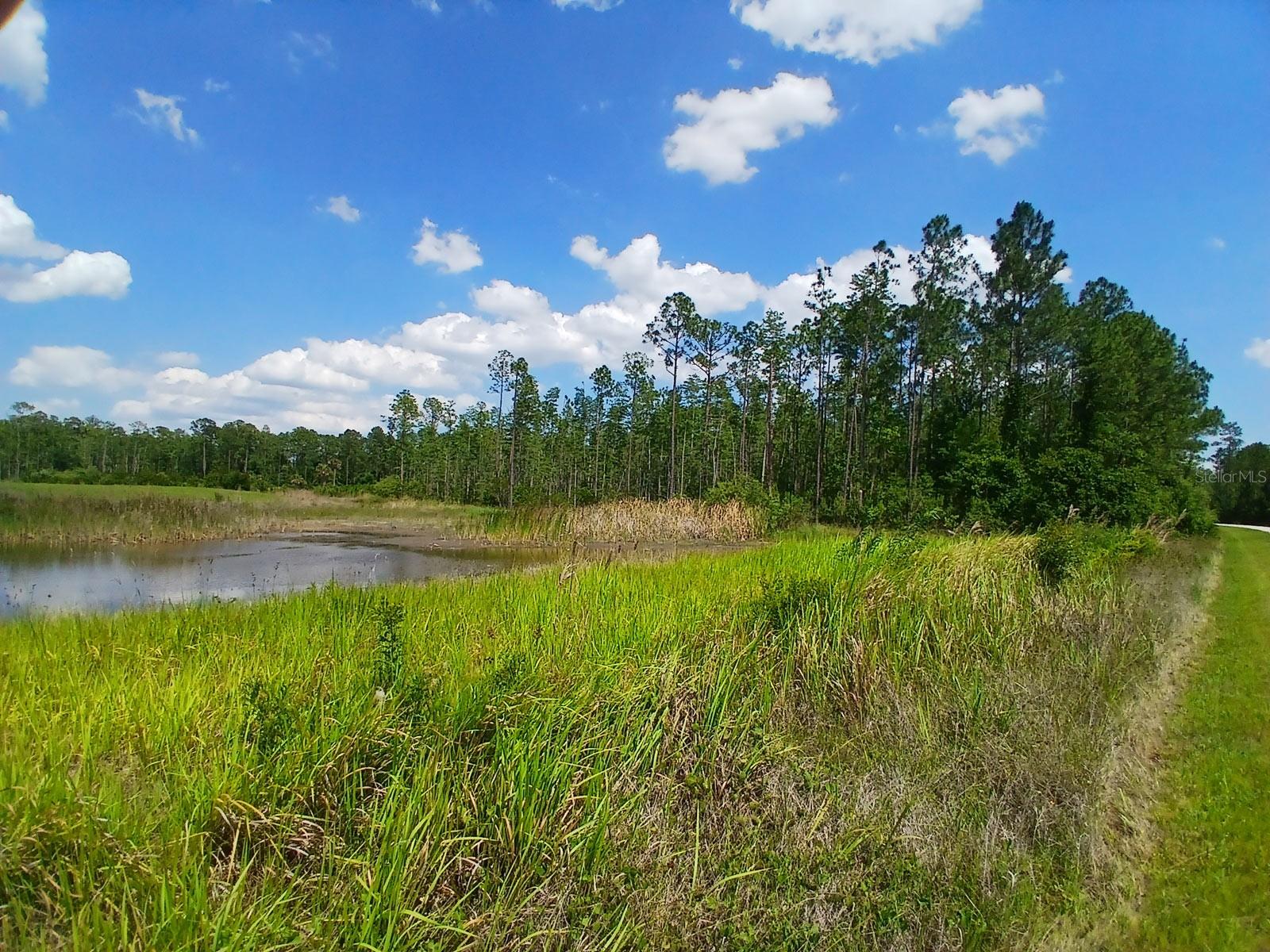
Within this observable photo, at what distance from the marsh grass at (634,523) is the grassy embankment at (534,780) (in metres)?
14.8

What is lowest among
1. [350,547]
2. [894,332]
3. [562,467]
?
[350,547]

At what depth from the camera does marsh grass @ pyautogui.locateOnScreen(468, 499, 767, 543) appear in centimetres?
2075

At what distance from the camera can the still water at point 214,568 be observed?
10336 millimetres

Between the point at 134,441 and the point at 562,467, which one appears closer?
the point at 562,467

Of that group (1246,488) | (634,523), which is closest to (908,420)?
(634,523)

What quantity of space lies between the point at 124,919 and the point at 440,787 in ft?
3.65

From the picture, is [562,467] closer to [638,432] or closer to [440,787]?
[638,432]

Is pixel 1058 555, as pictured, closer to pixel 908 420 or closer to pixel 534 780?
pixel 534 780

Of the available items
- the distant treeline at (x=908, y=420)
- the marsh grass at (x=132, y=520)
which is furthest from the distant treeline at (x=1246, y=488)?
the marsh grass at (x=132, y=520)

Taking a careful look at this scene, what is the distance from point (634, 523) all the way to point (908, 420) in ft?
91.1

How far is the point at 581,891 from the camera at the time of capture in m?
2.70

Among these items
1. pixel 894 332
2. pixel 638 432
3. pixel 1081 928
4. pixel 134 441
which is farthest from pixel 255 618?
pixel 134 441

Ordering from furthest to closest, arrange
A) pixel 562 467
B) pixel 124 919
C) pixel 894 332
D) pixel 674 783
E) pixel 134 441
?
pixel 134 441, pixel 562 467, pixel 894 332, pixel 674 783, pixel 124 919

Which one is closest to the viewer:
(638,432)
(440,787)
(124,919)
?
(124,919)
